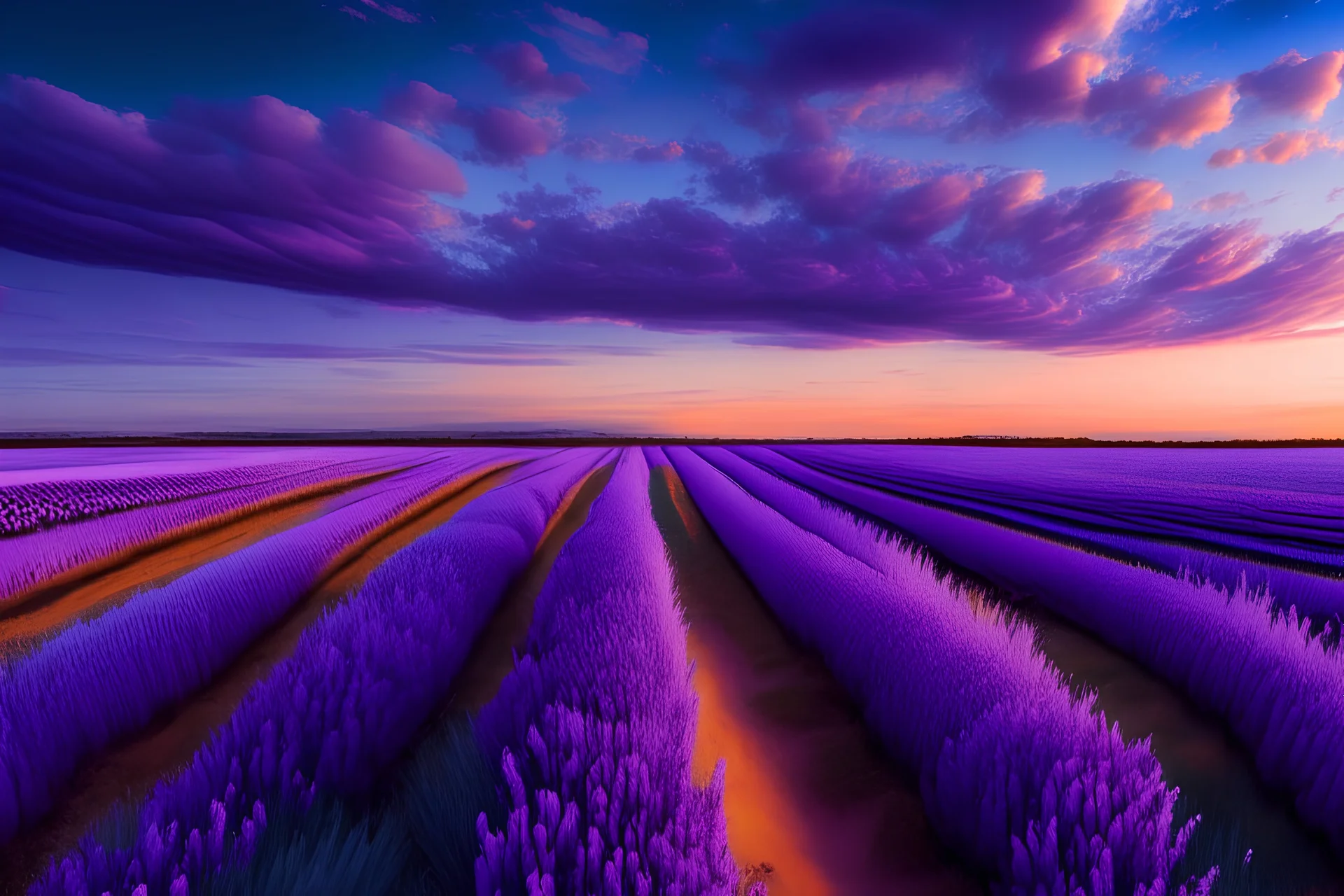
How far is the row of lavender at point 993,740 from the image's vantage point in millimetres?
948

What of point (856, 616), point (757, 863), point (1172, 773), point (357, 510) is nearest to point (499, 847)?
point (757, 863)

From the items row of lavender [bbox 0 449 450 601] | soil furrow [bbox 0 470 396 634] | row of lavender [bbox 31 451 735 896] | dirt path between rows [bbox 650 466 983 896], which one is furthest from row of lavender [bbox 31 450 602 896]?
row of lavender [bbox 0 449 450 601]

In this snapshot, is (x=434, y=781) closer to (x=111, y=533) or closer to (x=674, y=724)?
(x=674, y=724)

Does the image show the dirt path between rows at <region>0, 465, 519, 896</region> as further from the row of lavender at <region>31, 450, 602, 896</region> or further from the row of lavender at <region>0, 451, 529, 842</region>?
the row of lavender at <region>31, 450, 602, 896</region>

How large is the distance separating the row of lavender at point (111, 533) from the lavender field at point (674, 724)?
0.22 ft

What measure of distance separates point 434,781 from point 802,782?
44.6 inches

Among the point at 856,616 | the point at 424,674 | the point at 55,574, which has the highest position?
the point at 856,616

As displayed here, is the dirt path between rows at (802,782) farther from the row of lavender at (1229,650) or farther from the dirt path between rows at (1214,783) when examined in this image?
the row of lavender at (1229,650)

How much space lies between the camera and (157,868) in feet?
2.86

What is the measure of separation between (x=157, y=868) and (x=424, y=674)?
108cm

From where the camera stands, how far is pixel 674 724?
1315mm

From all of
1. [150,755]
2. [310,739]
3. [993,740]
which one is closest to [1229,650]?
[993,740]

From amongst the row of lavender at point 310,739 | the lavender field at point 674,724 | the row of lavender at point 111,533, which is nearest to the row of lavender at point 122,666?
the lavender field at point 674,724

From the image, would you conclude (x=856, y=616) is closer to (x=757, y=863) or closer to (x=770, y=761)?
(x=770, y=761)
